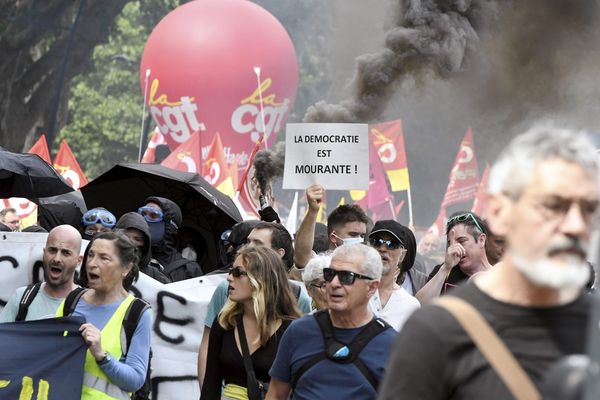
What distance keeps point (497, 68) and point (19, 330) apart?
49.5 feet

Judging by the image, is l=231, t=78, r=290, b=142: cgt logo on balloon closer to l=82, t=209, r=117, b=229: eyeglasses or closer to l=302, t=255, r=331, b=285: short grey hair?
l=82, t=209, r=117, b=229: eyeglasses

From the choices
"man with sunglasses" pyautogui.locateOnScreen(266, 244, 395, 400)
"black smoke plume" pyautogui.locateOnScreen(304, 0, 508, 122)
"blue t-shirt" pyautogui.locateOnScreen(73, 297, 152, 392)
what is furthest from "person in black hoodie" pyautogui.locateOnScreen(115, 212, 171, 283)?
"black smoke plume" pyautogui.locateOnScreen(304, 0, 508, 122)

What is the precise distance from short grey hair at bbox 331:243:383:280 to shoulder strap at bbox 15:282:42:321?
4.88 ft

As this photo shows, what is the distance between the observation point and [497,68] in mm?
20438

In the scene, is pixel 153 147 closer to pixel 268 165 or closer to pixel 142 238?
pixel 268 165

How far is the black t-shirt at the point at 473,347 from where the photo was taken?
9.19ft

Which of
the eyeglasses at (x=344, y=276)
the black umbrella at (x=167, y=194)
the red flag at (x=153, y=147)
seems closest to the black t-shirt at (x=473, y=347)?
the eyeglasses at (x=344, y=276)

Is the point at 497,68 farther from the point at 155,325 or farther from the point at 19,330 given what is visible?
the point at 19,330

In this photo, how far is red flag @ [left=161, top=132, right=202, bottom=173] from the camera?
16547mm

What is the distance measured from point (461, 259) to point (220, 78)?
21.2 m

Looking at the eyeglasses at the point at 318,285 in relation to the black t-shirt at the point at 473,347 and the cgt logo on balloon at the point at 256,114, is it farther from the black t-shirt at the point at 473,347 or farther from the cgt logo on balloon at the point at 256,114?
the cgt logo on balloon at the point at 256,114

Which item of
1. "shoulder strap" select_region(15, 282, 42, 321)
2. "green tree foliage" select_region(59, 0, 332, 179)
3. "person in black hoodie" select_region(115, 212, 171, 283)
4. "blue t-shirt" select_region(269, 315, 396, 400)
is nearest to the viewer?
"blue t-shirt" select_region(269, 315, 396, 400)

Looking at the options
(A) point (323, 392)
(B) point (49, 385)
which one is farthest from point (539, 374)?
(B) point (49, 385)

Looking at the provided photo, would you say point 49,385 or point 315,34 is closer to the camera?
point 49,385
